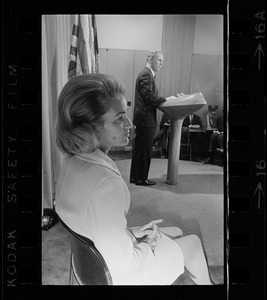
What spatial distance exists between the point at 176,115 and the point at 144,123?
183 mm

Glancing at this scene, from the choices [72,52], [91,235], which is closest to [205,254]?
[91,235]

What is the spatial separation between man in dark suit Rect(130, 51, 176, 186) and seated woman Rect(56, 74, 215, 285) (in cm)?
8

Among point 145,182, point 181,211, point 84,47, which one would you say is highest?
point 84,47

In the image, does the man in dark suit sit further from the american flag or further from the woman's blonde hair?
the american flag

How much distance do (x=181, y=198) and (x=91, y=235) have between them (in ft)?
1.75
